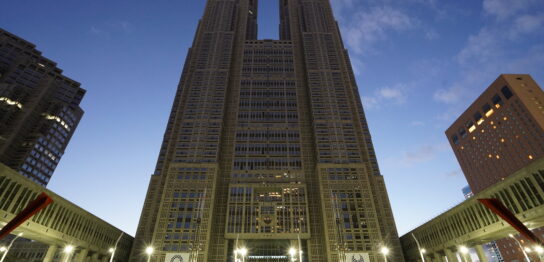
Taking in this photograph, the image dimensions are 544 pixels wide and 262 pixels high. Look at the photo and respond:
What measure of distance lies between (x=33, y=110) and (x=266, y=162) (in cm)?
11348

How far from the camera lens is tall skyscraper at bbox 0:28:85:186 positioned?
125m

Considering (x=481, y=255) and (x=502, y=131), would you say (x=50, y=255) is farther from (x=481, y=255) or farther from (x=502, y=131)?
(x=502, y=131)

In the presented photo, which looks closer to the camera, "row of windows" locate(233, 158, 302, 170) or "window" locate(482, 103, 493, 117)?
"row of windows" locate(233, 158, 302, 170)

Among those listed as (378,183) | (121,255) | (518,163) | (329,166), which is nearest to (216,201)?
(121,255)


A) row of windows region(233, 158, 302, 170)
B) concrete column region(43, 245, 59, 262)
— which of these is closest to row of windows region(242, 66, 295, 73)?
row of windows region(233, 158, 302, 170)

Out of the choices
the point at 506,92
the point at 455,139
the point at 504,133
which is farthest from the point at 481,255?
the point at 455,139

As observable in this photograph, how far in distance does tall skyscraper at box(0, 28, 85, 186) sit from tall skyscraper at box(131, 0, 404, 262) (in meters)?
65.3

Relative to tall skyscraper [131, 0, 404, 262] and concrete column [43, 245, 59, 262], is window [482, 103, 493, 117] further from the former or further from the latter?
concrete column [43, 245, 59, 262]

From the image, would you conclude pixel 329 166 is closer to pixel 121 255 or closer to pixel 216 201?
pixel 216 201

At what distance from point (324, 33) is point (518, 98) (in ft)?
285

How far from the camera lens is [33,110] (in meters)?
135

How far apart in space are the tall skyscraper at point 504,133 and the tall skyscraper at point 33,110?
203m

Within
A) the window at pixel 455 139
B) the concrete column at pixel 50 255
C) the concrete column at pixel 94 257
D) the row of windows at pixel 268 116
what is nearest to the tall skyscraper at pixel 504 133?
the window at pixel 455 139

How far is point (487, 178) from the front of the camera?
139500 millimetres
